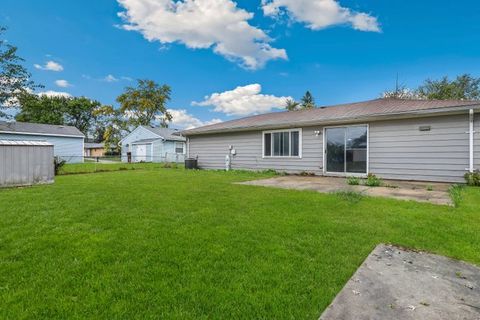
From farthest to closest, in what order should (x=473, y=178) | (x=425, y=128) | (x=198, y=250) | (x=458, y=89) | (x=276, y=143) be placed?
(x=458, y=89), (x=276, y=143), (x=425, y=128), (x=473, y=178), (x=198, y=250)

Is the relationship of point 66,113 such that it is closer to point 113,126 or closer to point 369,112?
point 113,126

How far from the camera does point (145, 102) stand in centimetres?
3175

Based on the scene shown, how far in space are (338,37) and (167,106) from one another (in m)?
25.6

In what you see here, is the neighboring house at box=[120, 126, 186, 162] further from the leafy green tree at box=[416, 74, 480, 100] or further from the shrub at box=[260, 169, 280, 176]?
the leafy green tree at box=[416, 74, 480, 100]

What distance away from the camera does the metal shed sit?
264 inches

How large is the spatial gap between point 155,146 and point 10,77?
11672 millimetres

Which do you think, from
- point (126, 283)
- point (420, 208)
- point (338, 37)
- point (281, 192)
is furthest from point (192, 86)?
point (126, 283)

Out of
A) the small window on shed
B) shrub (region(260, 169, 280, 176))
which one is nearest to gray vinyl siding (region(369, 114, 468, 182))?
shrub (region(260, 169, 280, 176))

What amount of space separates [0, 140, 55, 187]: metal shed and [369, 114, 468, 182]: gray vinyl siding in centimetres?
997

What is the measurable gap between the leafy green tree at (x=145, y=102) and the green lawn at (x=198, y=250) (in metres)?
28.7

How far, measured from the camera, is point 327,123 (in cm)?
962

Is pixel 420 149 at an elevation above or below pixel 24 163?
above

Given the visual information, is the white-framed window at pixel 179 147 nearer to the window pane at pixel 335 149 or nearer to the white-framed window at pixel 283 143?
the white-framed window at pixel 283 143

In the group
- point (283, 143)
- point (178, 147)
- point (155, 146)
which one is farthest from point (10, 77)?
point (283, 143)
